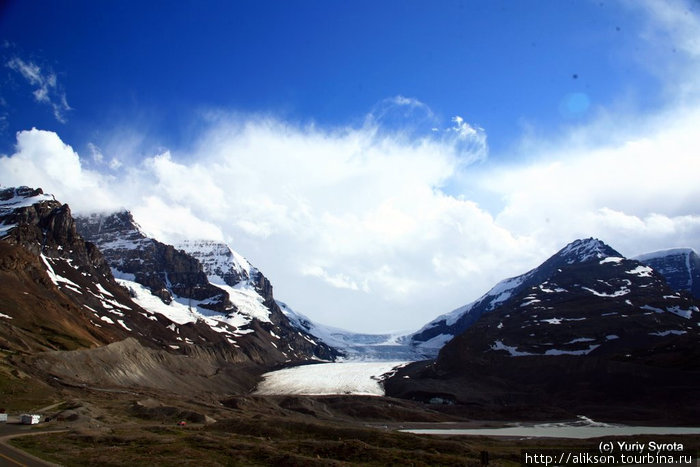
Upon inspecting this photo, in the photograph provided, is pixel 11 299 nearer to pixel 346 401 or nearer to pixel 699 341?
pixel 346 401

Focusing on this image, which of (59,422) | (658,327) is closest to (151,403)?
(59,422)

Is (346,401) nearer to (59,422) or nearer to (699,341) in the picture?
(59,422)

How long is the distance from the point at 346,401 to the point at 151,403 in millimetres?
65782

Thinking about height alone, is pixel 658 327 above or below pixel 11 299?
below

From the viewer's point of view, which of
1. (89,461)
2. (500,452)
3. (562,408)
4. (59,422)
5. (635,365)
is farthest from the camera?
(635,365)

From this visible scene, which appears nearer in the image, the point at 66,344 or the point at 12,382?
the point at 12,382

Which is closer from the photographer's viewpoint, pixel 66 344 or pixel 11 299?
pixel 66 344

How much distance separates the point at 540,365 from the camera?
175 meters

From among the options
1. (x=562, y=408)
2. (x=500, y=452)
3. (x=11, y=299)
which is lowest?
(x=562, y=408)

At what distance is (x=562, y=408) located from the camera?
138250 millimetres

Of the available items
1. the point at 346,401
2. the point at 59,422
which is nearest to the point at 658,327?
the point at 346,401

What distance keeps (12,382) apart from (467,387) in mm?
137536

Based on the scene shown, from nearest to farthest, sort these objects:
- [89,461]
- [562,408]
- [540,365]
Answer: [89,461]
[562,408]
[540,365]

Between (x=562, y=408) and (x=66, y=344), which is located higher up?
(x=66, y=344)
